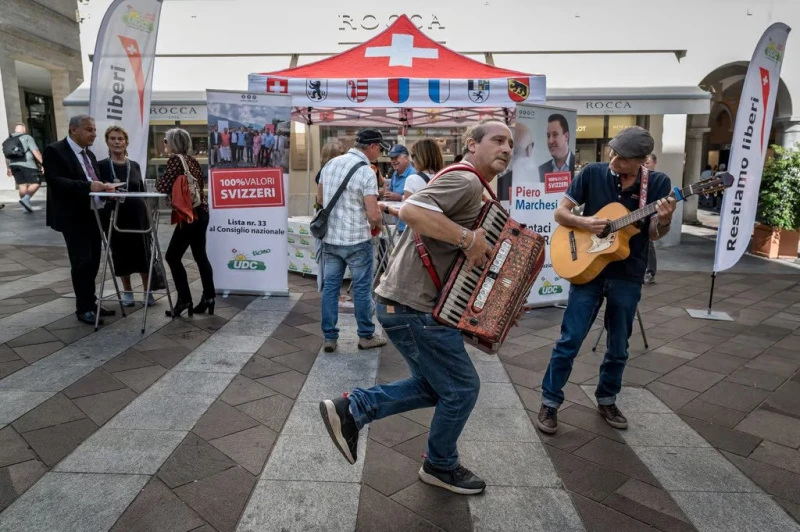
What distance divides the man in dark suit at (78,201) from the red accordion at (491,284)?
3.57 metres

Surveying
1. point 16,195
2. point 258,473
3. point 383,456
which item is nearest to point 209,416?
point 258,473

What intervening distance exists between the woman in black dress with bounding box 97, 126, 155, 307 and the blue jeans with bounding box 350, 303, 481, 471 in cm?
341

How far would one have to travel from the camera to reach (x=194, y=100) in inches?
365

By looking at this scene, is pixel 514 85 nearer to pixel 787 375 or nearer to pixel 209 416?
pixel 787 375

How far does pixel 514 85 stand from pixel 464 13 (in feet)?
18.8

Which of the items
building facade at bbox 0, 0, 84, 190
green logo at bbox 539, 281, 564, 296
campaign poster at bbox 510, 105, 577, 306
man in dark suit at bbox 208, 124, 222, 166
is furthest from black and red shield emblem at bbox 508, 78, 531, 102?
building facade at bbox 0, 0, 84, 190

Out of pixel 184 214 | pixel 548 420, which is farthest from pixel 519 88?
pixel 548 420

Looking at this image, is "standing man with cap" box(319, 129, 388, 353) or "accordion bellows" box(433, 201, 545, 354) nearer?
"accordion bellows" box(433, 201, 545, 354)

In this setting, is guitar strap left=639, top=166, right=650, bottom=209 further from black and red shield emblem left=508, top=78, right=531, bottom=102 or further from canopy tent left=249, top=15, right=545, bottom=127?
black and red shield emblem left=508, top=78, right=531, bottom=102

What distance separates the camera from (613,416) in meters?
3.16

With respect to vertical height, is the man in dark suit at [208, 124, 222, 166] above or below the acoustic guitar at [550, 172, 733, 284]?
above

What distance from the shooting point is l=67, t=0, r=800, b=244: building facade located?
35.0ft

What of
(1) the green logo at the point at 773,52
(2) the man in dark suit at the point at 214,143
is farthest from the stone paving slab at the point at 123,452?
(1) the green logo at the point at 773,52

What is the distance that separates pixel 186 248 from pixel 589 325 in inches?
142
